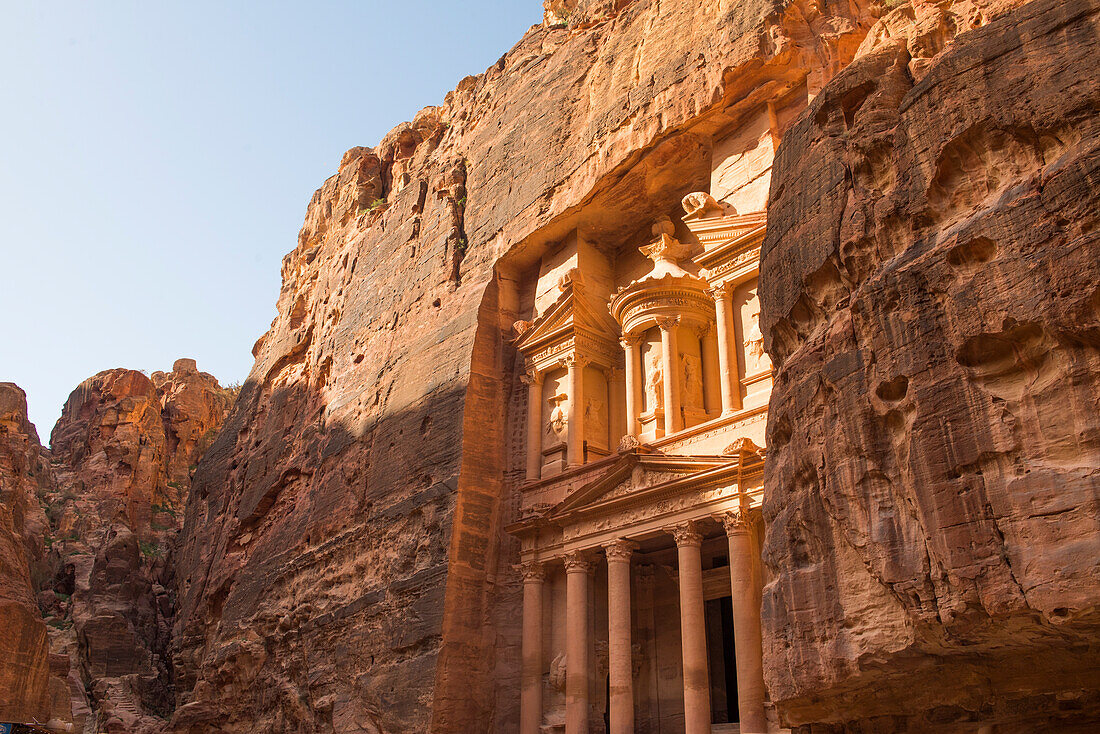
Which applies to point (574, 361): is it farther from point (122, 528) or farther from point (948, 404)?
point (122, 528)

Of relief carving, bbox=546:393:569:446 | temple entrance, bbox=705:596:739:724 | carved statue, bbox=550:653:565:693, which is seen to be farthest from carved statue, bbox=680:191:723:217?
carved statue, bbox=550:653:565:693

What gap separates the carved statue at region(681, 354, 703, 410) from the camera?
58.1 feet

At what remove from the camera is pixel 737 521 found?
14766 mm

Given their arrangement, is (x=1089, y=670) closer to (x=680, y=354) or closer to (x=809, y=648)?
(x=809, y=648)

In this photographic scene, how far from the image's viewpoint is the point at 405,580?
17.8m

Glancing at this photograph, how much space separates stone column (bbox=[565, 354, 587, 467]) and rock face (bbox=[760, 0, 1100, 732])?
33.1 ft

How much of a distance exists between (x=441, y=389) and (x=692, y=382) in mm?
5292

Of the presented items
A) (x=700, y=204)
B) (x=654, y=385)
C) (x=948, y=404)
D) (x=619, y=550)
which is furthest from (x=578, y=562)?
(x=948, y=404)

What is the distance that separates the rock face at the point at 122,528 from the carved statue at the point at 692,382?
1561 cm

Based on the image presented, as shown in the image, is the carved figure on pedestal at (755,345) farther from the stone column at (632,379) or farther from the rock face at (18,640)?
the rock face at (18,640)

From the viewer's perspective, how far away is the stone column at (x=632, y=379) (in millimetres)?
18219

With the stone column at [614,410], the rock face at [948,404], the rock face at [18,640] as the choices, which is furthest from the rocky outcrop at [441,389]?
the rock face at [948,404]

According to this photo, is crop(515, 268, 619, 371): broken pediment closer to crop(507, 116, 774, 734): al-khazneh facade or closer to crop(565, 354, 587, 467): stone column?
crop(507, 116, 774, 734): al-khazneh facade

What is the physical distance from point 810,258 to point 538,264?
13.7 meters
